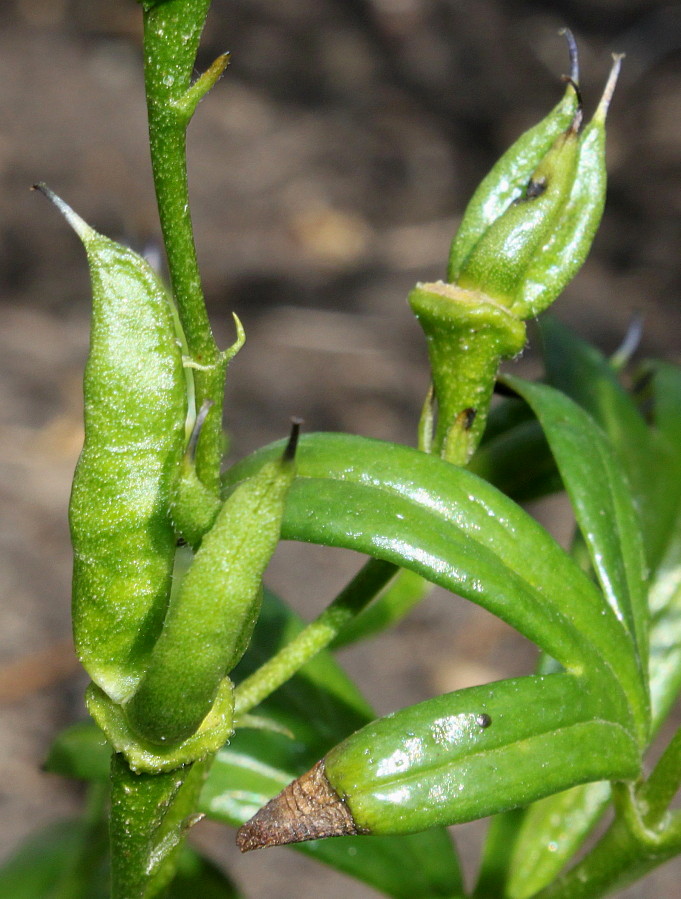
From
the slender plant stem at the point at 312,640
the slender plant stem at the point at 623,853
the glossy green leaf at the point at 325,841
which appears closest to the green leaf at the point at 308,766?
the glossy green leaf at the point at 325,841

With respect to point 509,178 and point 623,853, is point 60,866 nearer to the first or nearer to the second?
point 623,853

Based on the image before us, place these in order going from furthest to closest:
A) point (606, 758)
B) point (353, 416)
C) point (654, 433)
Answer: point (353, 416), point (654, 433), point (606, 758)

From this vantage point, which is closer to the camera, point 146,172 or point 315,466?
point 315,466

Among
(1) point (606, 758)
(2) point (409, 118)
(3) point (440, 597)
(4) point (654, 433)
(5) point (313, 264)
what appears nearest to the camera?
Result: (1) point (606, 758)

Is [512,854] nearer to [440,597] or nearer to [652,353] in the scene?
[440,597]


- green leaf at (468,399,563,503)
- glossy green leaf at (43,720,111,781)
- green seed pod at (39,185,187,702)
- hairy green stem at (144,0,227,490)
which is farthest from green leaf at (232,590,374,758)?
hairy green stem at (144,0,227,490)

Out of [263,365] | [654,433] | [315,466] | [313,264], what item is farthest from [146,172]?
[315,466]
